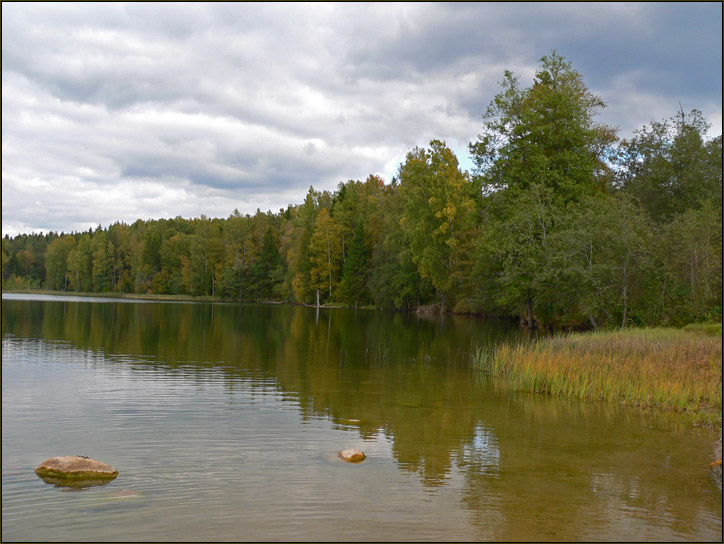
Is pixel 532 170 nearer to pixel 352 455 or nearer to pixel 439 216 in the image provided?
pixel 439 216

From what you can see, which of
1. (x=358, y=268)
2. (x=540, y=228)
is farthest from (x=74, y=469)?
(x=358, y=268)

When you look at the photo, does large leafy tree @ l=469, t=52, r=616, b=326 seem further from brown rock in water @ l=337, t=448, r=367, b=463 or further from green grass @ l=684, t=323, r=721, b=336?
brown rock in water @ l=337, t=448, r=367, b=463

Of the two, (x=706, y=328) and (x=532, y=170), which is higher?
(x=532, y=170)

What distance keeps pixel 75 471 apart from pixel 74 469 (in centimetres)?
4

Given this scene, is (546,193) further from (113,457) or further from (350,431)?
(113,457)

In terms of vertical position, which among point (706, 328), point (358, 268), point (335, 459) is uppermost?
point (358, 268)

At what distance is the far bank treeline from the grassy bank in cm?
797

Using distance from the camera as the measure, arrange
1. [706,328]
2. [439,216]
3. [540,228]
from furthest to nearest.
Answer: [439,216]
[540,228]
[706,328]

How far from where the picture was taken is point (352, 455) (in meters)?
9.95

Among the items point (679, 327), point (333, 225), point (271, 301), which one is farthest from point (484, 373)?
point (271, 301)

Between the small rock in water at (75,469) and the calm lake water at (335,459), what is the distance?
19 centimetres

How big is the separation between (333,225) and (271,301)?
22.6 meters

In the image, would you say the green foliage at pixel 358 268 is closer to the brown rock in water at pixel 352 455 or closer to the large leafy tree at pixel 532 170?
the large leafy tree at pixel 532 170

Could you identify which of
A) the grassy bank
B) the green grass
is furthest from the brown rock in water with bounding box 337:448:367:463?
the green grass
